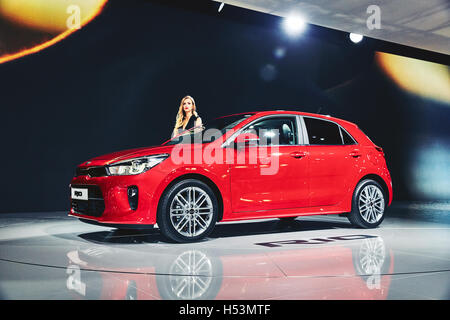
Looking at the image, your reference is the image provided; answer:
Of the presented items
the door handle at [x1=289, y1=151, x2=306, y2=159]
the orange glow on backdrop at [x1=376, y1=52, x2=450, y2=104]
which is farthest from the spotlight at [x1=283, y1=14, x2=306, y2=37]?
the door handle at [x1=289, y1=151, x2=306, y2=159]

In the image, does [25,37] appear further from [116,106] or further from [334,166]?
[334,166]

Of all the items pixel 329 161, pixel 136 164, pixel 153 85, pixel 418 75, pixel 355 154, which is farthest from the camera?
pixel 418 75

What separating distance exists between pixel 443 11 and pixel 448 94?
380 centimetres

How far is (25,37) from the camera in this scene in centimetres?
852

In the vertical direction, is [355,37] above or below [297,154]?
above

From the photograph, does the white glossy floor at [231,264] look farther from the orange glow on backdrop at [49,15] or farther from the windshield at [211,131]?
the orange glow on backdrop at [49,15]

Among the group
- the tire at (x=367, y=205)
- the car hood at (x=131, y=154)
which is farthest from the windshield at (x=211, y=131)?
the tire at (x=367, y=205)

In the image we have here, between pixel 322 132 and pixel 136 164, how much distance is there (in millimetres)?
2463

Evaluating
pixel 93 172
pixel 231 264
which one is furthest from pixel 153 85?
pixel 231 264

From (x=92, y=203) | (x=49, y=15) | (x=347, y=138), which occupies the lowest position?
(x=92, y=203)

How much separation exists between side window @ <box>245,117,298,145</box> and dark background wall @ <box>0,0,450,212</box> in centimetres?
420

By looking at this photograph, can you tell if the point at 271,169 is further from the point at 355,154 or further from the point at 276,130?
the point at 355,154

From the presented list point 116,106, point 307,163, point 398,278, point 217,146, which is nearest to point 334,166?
point 307,163

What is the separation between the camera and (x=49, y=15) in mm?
8711
